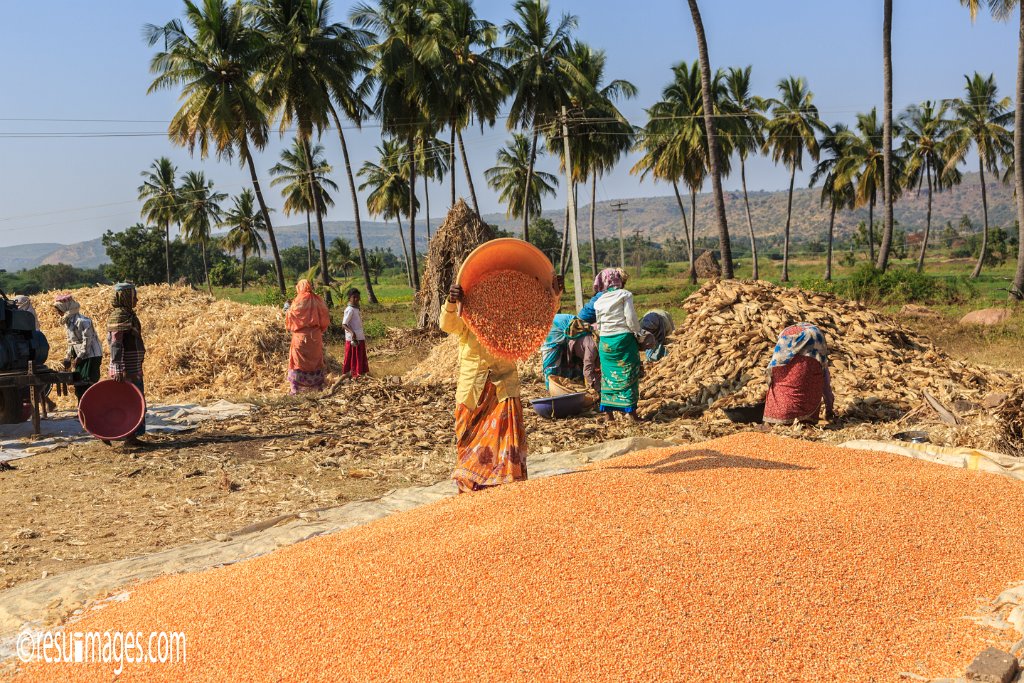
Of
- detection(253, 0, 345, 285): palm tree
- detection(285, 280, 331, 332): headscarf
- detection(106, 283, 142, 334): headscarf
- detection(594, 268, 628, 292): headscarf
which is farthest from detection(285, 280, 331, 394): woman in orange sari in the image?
detection(253, 0, 345, 285): palm tree

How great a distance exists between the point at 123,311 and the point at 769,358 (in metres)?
6.18

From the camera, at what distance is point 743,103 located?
1359 inches

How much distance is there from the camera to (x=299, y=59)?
22.8 metres

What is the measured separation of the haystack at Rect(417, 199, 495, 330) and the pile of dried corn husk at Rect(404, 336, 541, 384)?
4690mm

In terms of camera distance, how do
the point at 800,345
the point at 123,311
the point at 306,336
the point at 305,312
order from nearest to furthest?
the point at 800,345 → the point at 123,311 → the point at 305,312 → the point at 306,336

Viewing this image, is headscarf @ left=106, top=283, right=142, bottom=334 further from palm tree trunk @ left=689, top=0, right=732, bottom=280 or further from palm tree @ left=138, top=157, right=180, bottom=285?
palm tree @ left=138, top=157, right=180, bottom=285

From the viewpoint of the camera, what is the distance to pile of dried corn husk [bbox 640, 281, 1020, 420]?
24.4ft

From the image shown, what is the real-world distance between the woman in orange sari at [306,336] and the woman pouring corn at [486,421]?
535 centimetres

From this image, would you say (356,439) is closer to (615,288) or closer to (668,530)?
(615,288)

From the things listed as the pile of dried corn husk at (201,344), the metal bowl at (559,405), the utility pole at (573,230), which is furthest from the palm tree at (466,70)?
the metal bowl at (559,405)

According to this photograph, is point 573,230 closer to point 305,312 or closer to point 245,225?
point 305,312

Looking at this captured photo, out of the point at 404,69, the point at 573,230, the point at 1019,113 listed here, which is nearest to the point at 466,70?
the point at 404,69

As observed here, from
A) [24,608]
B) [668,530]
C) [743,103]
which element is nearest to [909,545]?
[668,530]

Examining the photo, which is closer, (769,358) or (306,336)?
(769,358)
